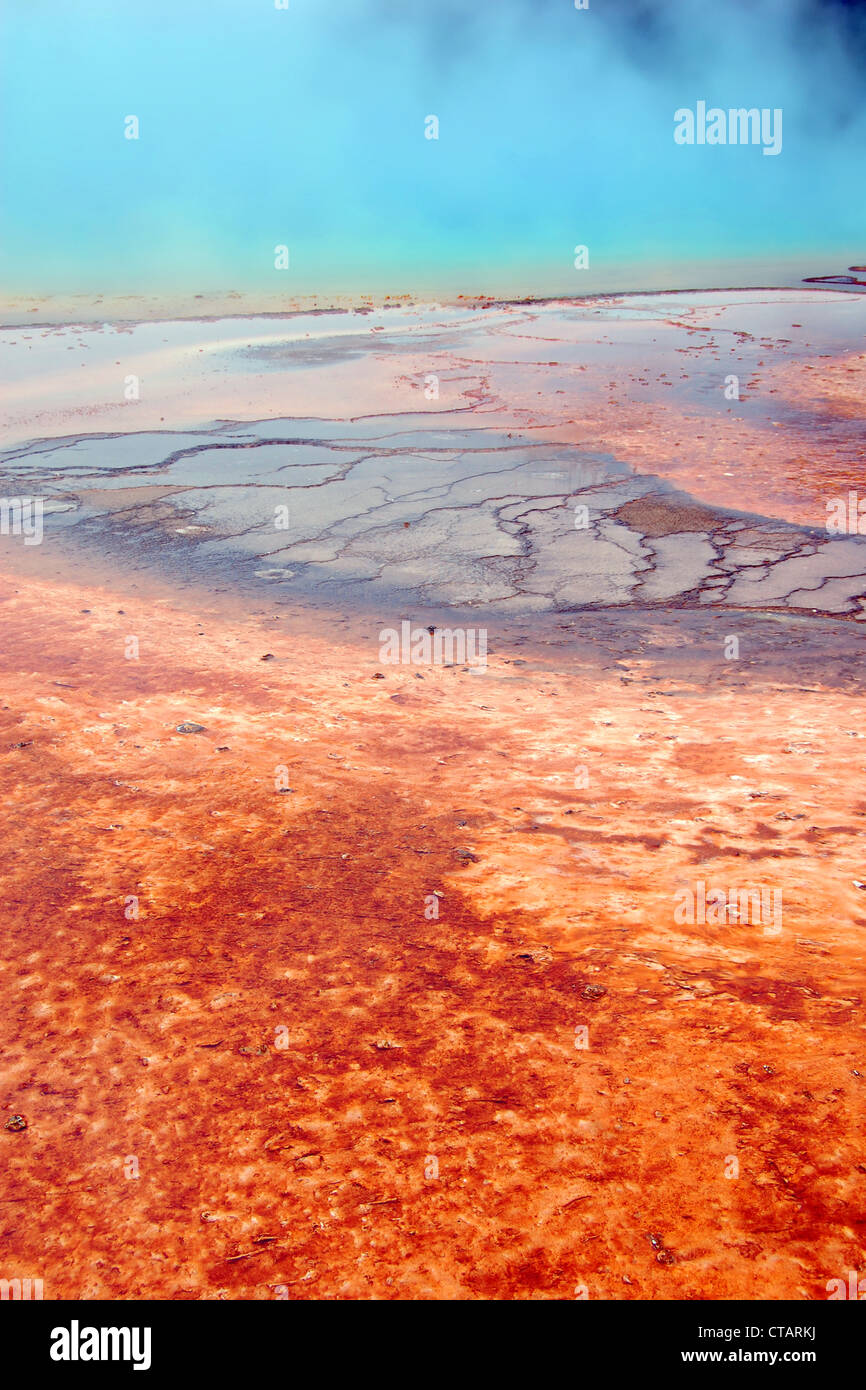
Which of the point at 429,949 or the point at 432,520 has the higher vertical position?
the point at 432,520

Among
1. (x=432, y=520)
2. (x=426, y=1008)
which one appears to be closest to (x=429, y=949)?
(x=426, y=1008)

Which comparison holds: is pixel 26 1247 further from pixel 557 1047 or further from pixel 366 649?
pixel 366 649

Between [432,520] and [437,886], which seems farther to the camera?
[432,520]

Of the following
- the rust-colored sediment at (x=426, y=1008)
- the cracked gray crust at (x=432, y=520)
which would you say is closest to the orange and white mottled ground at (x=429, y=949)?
the rust-colored sediment at (x=426, y=1008)

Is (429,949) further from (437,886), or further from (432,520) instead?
(432,520)

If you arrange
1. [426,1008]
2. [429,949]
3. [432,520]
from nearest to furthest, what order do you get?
[426,1008], [429,949], [432,520]

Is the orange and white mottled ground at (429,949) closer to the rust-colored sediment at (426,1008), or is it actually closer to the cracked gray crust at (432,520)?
the rust-colored sediment at (426,1008)
